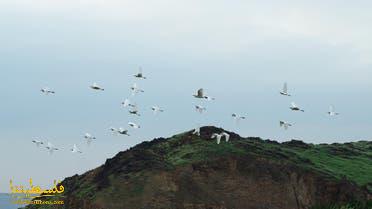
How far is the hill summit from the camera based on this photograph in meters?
51.4

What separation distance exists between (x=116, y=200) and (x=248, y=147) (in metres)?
14.6

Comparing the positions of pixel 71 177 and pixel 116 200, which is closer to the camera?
pixel 116 200

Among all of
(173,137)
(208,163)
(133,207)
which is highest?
(173,137)

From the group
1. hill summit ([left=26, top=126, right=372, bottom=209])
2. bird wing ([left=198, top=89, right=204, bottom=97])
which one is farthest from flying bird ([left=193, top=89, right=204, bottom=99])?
hill summit ([left=26, top=126, right=372, bottom=209])

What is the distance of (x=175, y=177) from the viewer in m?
53.0

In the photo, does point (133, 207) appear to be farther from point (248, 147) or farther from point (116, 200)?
point (248, 147)

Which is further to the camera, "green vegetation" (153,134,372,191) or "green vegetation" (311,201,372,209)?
"green vegetation" (153,134,372,191)

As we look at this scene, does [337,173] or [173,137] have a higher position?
[173,137]

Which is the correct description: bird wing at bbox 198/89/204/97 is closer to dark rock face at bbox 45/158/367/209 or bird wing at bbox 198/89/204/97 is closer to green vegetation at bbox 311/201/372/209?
dark rock face at bbox 45/158/367/209

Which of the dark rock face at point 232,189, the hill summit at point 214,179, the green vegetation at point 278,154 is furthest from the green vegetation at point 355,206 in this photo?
the green vegetation at point 278,154

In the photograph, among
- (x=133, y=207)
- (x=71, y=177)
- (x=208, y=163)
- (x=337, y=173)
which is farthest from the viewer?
(x=71, y=177)

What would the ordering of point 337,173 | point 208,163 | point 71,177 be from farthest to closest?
point 71,177 < point 337,173 < point 208,163

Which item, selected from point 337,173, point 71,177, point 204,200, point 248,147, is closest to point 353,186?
point 337,173

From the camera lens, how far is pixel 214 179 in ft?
177
